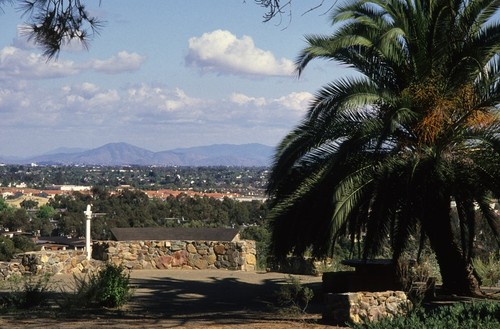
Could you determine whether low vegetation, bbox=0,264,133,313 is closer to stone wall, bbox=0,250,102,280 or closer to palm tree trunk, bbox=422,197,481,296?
palm tree trunk, bbox=422,197,481,296

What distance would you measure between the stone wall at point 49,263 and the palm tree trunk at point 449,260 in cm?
1003

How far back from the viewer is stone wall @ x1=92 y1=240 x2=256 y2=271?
25.6 meters

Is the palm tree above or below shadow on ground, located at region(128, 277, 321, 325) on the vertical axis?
above

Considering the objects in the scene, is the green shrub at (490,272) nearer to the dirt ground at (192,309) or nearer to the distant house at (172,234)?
the dirt ground at (192,309)

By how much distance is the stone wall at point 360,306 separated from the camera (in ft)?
43.0

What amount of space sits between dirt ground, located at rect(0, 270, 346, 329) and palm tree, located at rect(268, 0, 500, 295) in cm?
174

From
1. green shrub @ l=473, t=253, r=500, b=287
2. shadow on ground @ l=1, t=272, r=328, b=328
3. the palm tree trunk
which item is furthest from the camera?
green shrub @ l=473, t=253, r=500, b=287

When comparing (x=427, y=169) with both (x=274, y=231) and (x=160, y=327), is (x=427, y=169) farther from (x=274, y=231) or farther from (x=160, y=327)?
(x=160, y=327)

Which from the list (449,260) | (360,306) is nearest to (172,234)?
(449,260)

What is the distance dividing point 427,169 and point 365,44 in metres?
2.97

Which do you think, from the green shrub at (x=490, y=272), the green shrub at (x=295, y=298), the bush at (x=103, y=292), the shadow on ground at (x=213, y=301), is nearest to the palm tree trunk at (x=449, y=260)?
the shadow on ground at (x=213, y=301)

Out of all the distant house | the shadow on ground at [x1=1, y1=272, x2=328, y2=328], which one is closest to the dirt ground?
the shadow on ground at [x1=1, y1=272, x2=328, y2=328]

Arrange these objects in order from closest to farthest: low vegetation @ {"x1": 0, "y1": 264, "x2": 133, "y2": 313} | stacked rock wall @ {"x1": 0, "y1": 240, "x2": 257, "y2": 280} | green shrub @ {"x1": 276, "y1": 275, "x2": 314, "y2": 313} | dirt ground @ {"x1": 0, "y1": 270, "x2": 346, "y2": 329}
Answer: dirt ground @ {"x1": 0, "y1": 270, "x2": 346, "y2": 329} → green shrub @ {"x1": 276, "y1": 275, "x2": 314, "y2": 313} → low vegetation @ {"x1": 0, "y1": 264, "x2": 133, "y2": 313} → stacked rock wall @ {"x1": 0, "y1": 240, "x2": 257, "y2": 280}

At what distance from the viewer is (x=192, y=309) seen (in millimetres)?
15648
